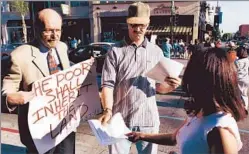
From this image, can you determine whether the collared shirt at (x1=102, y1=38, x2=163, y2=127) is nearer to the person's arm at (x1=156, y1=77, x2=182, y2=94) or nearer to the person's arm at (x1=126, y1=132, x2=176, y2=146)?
the person's arm at (x1=156, y1=77, x2=182, y2=94)

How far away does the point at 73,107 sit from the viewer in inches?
95.7

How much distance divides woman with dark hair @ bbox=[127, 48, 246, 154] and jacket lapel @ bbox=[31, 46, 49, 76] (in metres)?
1.19

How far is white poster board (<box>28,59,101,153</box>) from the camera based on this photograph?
84.8 inches

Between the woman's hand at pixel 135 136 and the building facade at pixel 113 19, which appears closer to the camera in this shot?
the woman's hand at pixel 135 136

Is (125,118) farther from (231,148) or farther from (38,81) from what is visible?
(231,148)

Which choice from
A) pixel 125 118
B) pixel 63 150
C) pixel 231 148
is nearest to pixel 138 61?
pixel 125 118

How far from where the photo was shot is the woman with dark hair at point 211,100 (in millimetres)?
1308

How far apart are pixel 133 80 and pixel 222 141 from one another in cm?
123

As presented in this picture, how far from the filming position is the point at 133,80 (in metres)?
2.36

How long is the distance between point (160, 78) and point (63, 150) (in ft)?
3.42

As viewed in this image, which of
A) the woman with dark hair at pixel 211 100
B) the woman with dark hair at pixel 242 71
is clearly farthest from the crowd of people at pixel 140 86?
the woman with dark hair at pixel 242 71

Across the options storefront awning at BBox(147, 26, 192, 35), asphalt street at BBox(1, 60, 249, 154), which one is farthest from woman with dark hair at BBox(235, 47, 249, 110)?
storefront awning at BBox(147, 26, 192, 35)

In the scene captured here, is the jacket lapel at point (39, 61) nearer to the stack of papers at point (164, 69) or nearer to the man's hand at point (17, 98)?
the man's hand at point (17, 98)

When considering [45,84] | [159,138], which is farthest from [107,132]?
[45,84]
